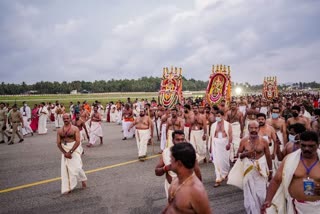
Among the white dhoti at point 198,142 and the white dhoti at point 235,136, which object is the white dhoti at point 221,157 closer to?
the white dhoti at point 235,136

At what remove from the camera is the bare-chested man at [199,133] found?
1081 centimetres

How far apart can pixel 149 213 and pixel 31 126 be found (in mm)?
18527

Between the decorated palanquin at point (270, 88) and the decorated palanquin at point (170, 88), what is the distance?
1412 centimetres

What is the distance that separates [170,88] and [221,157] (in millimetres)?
7129

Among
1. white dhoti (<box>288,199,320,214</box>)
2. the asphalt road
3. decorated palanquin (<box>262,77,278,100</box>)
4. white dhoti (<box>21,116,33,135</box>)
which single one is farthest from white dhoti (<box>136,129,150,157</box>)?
Result: decorated palanquin (<box>262,77,278,100</box>)

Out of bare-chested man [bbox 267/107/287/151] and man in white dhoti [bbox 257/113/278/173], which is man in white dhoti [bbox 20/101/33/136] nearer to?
bare-chested man [bbox 267/107/287/151]

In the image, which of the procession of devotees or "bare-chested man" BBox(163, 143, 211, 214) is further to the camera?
the procession of devotees

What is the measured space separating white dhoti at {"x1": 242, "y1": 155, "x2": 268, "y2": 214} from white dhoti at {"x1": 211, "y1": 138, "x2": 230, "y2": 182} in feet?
7.60

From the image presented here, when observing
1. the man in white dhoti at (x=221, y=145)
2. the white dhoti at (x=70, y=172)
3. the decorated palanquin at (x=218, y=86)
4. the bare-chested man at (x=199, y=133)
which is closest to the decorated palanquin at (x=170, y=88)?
the decorated palanquin at (x=218, y=86)

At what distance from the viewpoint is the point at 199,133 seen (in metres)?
10.9

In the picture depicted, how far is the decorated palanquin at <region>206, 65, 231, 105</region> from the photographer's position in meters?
15.5

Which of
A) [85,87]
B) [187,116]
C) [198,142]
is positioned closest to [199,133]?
[198,142]

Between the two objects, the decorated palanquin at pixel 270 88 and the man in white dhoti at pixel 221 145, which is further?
the decorated palanquin at pixel 270 88

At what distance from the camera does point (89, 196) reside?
748 centimetres
